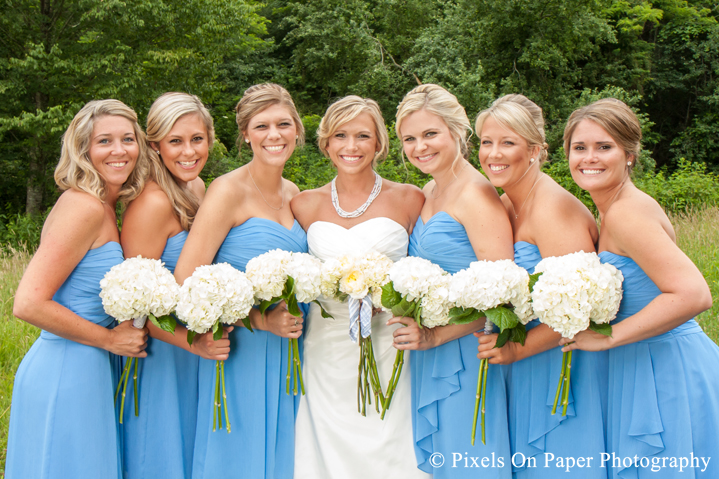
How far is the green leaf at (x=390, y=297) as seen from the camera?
11.7 ft

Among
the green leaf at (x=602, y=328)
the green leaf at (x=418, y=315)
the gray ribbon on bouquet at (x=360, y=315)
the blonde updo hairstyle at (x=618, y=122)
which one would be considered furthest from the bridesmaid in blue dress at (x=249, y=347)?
the blonde updo hairstyle at (x=618, y=122)

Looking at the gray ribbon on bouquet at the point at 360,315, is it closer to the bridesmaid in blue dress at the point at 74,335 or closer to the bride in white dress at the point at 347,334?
the bride in white dress at the point at 347,334

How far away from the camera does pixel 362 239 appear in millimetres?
4277

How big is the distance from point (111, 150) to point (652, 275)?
11.8ft

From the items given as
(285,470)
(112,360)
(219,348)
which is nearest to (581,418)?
(285,470)

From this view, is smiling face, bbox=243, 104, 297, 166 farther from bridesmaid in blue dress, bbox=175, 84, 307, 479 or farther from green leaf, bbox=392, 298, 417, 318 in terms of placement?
green leaf, bbox=392, 298, 417, 318

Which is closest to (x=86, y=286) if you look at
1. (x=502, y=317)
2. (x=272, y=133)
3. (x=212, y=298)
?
(x=212, y=298)

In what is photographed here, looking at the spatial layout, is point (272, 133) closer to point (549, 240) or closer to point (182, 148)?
point (182, 148)

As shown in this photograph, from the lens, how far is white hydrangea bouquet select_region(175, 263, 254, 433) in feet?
11.4

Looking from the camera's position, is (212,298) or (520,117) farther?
(520,117)

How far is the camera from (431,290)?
3.45 metres

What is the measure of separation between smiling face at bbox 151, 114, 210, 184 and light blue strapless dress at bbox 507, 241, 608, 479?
2535mm

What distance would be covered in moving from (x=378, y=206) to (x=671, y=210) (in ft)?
44.8

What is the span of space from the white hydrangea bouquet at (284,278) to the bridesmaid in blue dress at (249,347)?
0.65ft
